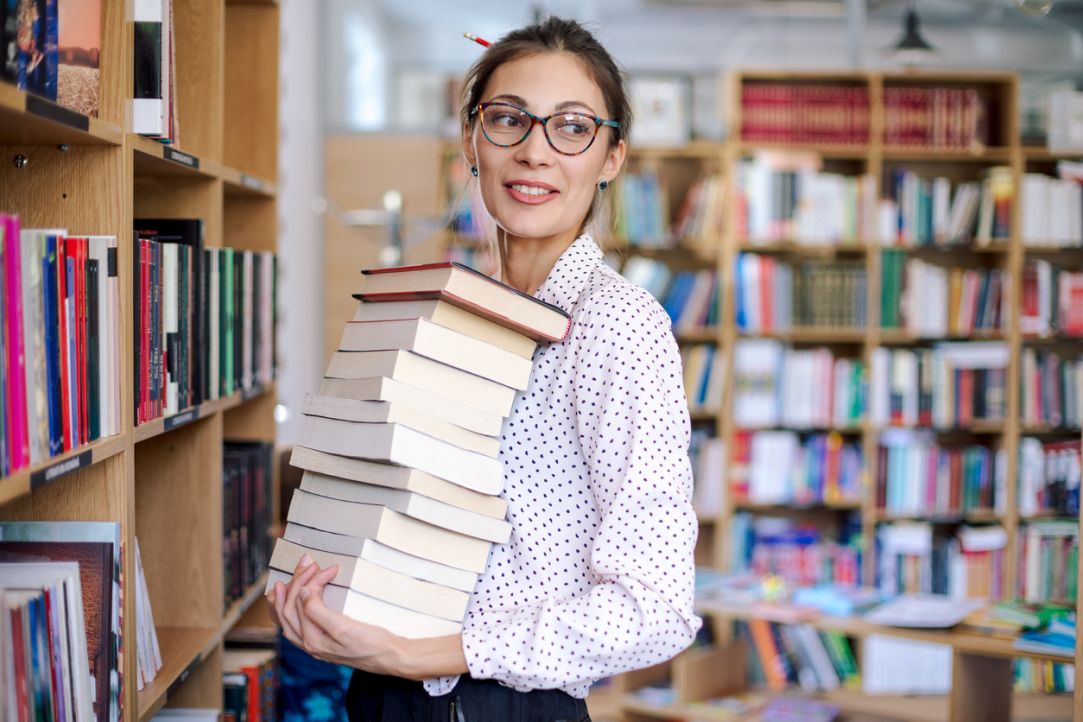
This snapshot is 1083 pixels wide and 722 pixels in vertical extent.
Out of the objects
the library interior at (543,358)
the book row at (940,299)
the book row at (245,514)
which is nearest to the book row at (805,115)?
the library interior at (543,358)

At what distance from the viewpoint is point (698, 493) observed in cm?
371

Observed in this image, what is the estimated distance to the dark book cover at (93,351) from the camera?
111 cm

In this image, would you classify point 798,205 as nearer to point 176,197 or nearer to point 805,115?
point 805,115

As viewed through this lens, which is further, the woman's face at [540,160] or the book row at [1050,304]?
the book row at [1050,304]

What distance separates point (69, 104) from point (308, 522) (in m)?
0.62

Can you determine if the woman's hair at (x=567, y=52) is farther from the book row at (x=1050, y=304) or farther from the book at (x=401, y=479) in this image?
the book row at (x=1050, y=304)

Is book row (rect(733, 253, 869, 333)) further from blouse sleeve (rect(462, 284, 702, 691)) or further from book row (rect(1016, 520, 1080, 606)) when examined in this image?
blouse sleeve (rect(462, 284, 702, 691))

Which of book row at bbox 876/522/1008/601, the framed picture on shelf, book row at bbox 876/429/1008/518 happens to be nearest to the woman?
the framed picture on shelf

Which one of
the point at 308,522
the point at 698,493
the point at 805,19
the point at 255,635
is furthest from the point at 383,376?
the point at 805,19

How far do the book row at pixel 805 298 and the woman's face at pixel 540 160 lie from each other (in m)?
2.56

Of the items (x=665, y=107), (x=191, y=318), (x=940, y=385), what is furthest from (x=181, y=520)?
(x=940, y=385)

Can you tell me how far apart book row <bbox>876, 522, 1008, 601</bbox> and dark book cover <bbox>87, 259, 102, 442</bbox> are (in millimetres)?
3345

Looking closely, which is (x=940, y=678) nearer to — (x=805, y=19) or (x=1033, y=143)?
(x=1033, y=143)

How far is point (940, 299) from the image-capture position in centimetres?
371
